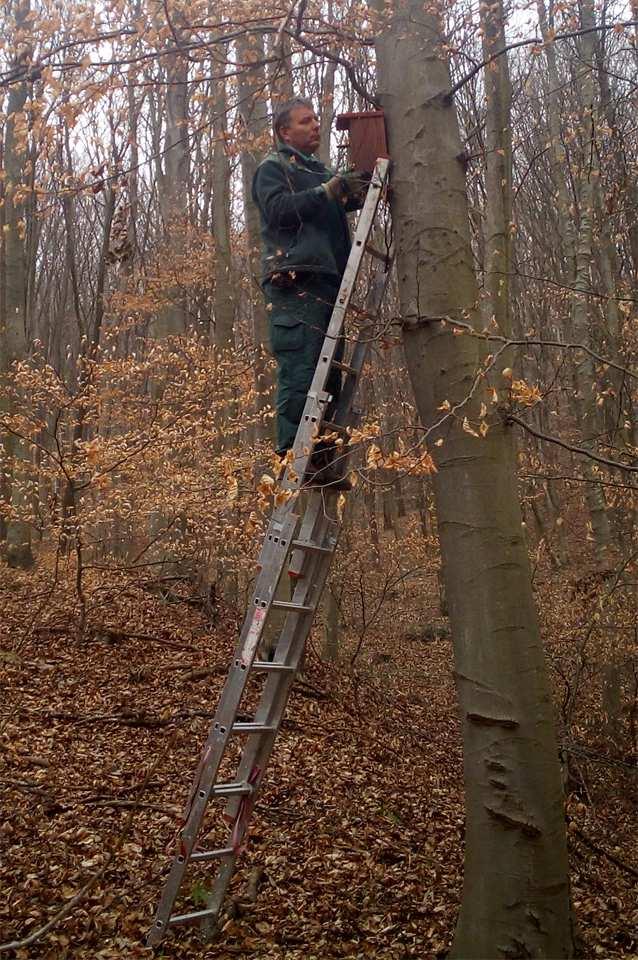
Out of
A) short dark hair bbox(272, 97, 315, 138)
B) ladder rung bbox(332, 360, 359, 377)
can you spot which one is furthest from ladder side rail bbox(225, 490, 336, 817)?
short dark hair bbox(272, 97, 315, 138)

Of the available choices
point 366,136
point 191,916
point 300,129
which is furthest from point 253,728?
point 300,129

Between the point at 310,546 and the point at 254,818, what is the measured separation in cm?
228

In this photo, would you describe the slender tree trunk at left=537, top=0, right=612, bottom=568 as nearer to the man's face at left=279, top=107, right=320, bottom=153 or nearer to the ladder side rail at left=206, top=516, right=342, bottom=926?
the man's face at left=279, top=107, right=320, bottom=153

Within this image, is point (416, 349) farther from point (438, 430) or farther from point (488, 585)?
point (488, 585)

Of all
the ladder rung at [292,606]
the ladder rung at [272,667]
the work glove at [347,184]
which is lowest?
the ladder rung at [272,667]

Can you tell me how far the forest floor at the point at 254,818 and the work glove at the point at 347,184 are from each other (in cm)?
354

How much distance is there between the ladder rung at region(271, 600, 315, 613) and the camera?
11.8 feet

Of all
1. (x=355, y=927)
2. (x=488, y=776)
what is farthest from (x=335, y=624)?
(x=488, y=776)

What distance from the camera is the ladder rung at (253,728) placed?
346 centimetres

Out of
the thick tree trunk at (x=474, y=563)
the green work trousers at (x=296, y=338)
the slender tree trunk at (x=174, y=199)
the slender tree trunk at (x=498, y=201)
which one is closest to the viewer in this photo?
the thick tree trunk at (x=474, y=563)

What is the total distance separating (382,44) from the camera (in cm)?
354

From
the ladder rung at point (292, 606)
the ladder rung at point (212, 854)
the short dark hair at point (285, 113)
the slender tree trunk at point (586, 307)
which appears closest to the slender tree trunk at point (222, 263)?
the slender tree trunk at point (586, 307)

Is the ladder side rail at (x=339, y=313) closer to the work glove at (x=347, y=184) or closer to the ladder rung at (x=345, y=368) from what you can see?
the ladder rung at (x=345, y=368)

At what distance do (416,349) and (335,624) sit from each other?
290 inches
